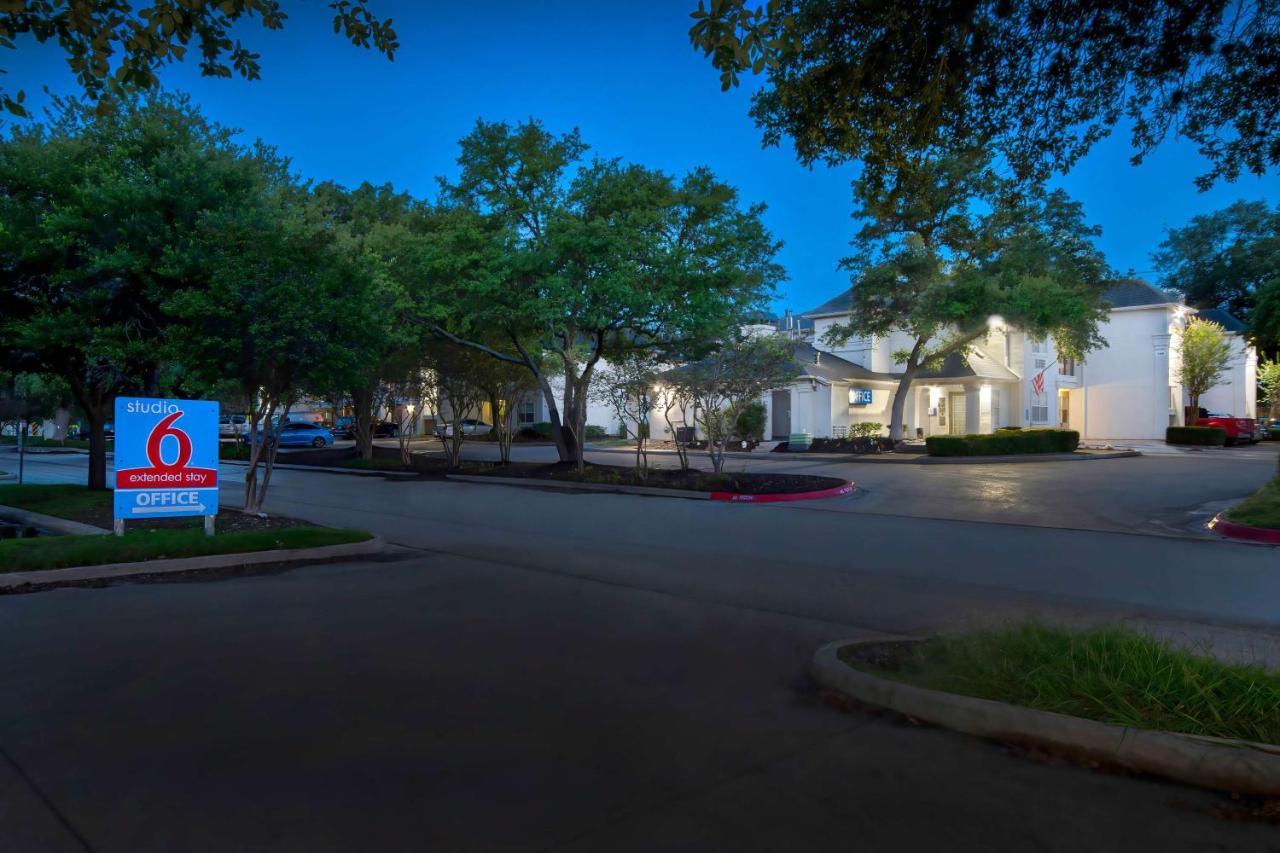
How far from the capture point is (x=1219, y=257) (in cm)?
6294

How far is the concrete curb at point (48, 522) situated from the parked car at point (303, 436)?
90.9ft

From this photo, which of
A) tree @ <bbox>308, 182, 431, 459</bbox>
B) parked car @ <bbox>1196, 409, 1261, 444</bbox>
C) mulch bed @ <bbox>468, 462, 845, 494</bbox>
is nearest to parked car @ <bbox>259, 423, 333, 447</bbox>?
tree @ <bbox>308, 182, 431, 459</bbox>

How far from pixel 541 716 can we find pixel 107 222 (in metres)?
13.5

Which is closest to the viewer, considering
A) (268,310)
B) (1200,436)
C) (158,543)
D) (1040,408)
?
(158,543)

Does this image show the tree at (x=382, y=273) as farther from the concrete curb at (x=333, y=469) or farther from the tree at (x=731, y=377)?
the tree at (x=731, y=377)

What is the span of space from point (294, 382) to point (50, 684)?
909 cm

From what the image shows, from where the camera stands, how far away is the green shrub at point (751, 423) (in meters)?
36.3

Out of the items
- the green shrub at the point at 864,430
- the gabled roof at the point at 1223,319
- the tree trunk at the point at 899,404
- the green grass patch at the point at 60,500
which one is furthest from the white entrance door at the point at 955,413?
the green grass patch at the point at 60,500

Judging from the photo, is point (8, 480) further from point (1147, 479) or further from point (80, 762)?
point (1147, 479)

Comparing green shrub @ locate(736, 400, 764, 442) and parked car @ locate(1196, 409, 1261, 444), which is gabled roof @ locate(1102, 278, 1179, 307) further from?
green shrub @ locate(736, 400, 764, 442)

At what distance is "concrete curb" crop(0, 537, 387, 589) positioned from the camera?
28.7ft

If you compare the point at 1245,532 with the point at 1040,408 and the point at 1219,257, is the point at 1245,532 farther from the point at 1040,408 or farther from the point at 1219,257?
the point at 1219,257

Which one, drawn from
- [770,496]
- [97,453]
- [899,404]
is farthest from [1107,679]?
[899,404]

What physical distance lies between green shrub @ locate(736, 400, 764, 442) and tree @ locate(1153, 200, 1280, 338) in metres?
41.8
